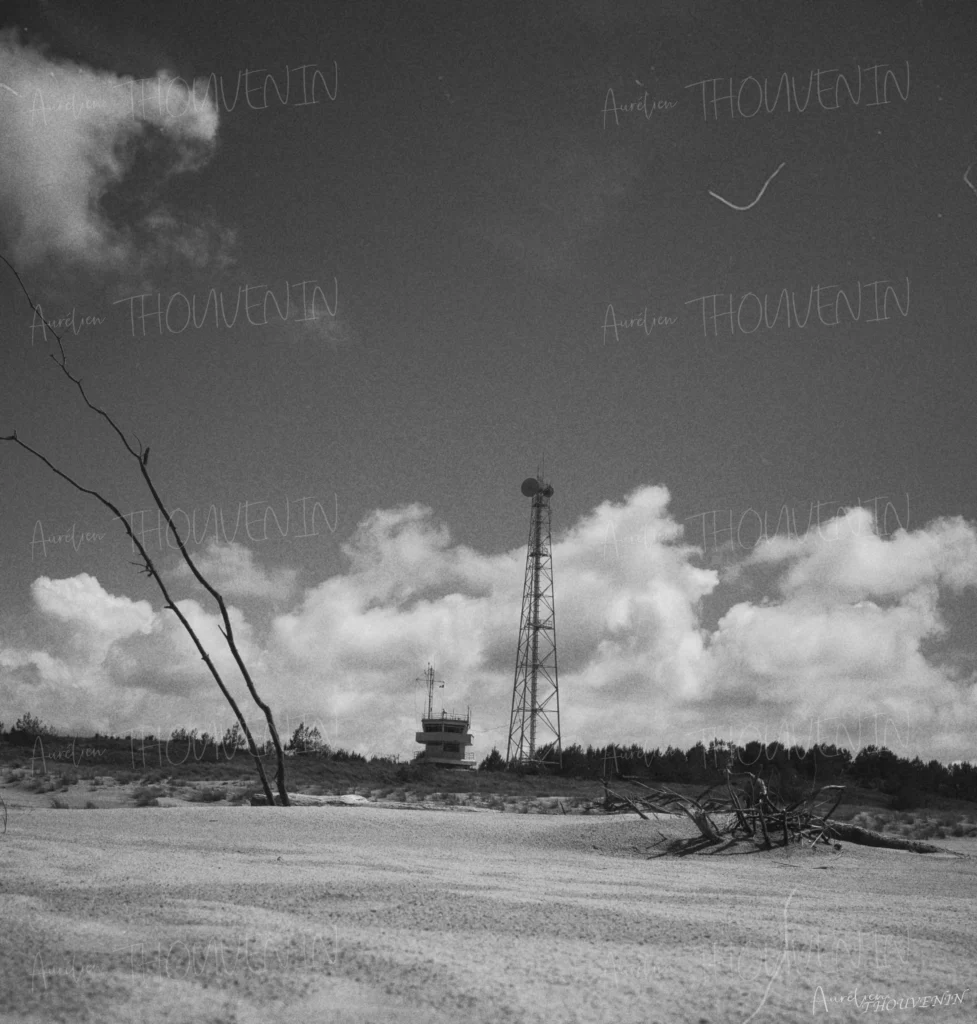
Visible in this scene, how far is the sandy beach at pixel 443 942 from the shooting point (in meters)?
2.84

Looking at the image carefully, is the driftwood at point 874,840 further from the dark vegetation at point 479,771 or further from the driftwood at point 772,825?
the dark vegetation at point 479,771

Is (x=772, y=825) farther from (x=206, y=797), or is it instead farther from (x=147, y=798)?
(x=147, y=798)

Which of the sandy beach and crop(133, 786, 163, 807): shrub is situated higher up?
the sandy beach

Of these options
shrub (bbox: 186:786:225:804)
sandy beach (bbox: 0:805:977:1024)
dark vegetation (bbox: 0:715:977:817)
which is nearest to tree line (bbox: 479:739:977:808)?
dark vegetation (bbox: 0:715:977:817)

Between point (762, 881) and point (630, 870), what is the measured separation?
3.73 feet

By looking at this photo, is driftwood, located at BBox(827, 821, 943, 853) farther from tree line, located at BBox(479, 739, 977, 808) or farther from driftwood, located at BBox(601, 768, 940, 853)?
tree line, located at BBox(479, 739, 977, 808)

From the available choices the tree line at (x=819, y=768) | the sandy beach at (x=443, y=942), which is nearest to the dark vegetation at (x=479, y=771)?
the tree line at (x=819, y=768)

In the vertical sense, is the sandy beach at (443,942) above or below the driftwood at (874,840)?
above

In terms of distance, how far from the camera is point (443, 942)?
145 inches

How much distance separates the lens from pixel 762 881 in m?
7.57

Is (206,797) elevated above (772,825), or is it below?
below

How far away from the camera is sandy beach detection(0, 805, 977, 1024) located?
2838mm

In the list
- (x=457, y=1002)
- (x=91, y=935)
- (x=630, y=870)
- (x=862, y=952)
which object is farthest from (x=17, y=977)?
(x=630, y=870)

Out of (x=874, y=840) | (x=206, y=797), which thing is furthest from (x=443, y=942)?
(x=206, y=797)
